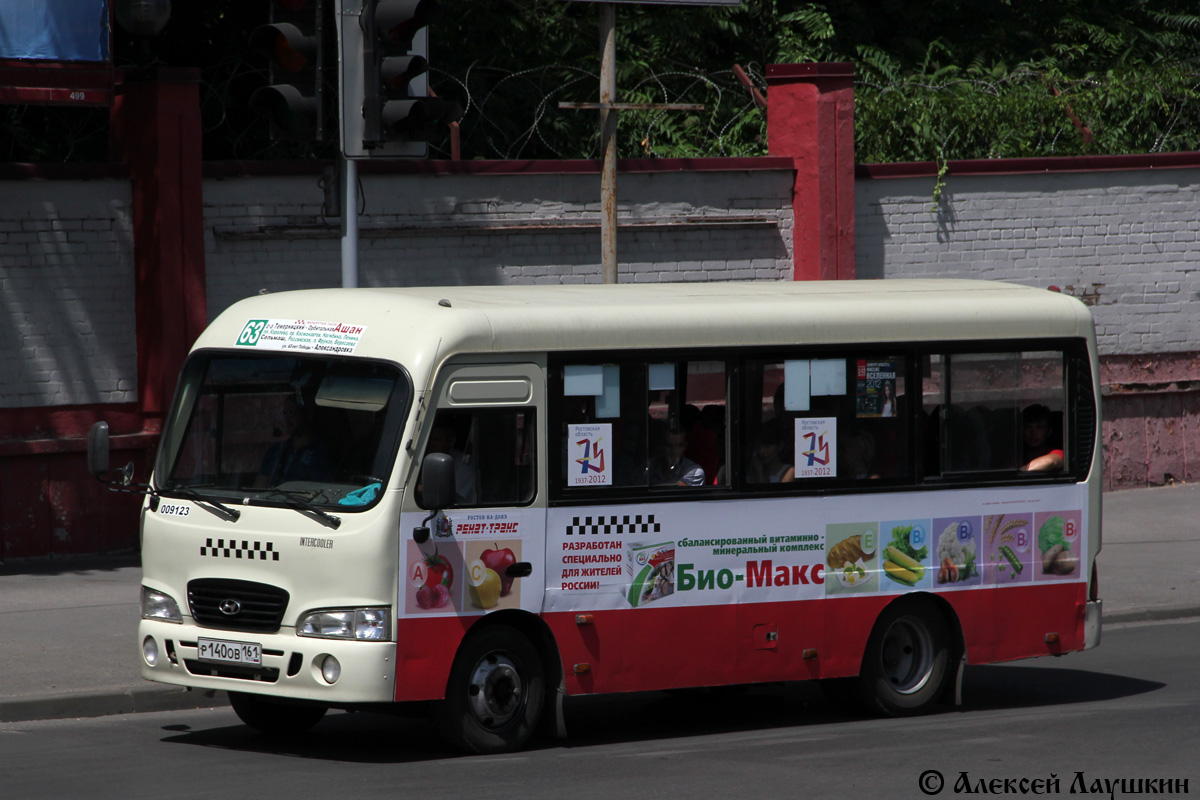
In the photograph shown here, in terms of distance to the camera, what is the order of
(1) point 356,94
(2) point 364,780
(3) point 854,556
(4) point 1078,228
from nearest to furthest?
1. (2) point 364,780
2. (3) point 854,556
3. (1) point 356,94
4. (4) point 1078,228

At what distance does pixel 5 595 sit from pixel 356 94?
202 inches

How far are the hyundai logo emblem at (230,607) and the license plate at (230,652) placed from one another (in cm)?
14

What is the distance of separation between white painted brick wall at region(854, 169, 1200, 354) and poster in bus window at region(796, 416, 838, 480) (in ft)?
28.2

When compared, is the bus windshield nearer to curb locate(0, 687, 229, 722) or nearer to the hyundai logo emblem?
the hyundai logo emblem

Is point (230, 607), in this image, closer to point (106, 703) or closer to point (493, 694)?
point (493, 694)

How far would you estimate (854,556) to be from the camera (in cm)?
971

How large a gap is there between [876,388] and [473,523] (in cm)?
259

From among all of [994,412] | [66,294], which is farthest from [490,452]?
[66,294]

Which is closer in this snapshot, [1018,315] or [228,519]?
[228,519]

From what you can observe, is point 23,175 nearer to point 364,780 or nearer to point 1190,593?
point 364,780

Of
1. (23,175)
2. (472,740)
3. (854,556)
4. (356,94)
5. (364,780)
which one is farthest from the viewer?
(23,175)

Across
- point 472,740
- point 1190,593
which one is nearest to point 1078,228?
point 1190,593

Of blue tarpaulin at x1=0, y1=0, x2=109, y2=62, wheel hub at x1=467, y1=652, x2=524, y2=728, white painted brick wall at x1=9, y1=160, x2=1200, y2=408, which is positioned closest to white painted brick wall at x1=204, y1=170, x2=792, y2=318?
white painted brick wall at x1=9, y1=160, x2=1200, y2=408

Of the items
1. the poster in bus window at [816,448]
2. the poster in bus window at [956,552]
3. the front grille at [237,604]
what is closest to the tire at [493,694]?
the front grille at [237,604]
